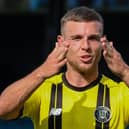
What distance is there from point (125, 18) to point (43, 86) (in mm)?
10870

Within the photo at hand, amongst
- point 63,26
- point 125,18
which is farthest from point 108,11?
point 63,26

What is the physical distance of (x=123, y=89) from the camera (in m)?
4.43

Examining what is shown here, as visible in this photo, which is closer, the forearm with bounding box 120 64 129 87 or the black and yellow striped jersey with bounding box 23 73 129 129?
the forearm with bounding box 120 64 129 87

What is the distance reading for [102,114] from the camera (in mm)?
4379

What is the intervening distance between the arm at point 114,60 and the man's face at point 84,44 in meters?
0.07

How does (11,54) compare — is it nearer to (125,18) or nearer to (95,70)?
(125,18)

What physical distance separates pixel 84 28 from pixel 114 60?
0.29 m

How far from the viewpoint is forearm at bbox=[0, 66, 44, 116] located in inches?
164

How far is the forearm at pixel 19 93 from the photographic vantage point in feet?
13.7

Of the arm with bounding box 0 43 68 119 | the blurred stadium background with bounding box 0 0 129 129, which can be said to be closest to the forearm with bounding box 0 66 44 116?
the arm with bounding box 0 43 68 119

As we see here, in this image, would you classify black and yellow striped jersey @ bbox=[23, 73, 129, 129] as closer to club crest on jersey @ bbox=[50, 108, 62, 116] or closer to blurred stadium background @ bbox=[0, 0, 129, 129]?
club crest on jersey @ bbox=[50, 108, 62, 116]

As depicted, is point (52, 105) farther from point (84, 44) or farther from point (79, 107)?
point (84, 44)

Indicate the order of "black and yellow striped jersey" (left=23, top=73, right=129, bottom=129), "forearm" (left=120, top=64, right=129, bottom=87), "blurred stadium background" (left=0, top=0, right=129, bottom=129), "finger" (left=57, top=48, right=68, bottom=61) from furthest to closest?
"blurred stadium background" (left=0, top=0, right=129, bottom=129) < "black and yellow striped jersey" (left=23, top=73, right=129, bottom=129) < "forearm" (left=120, top=64, right=129, bottom=87) < "finger" (left=57, top=48, right=68, bottom=61)

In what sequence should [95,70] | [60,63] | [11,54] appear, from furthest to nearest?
[11,54]
[95,70]
[60,63]
